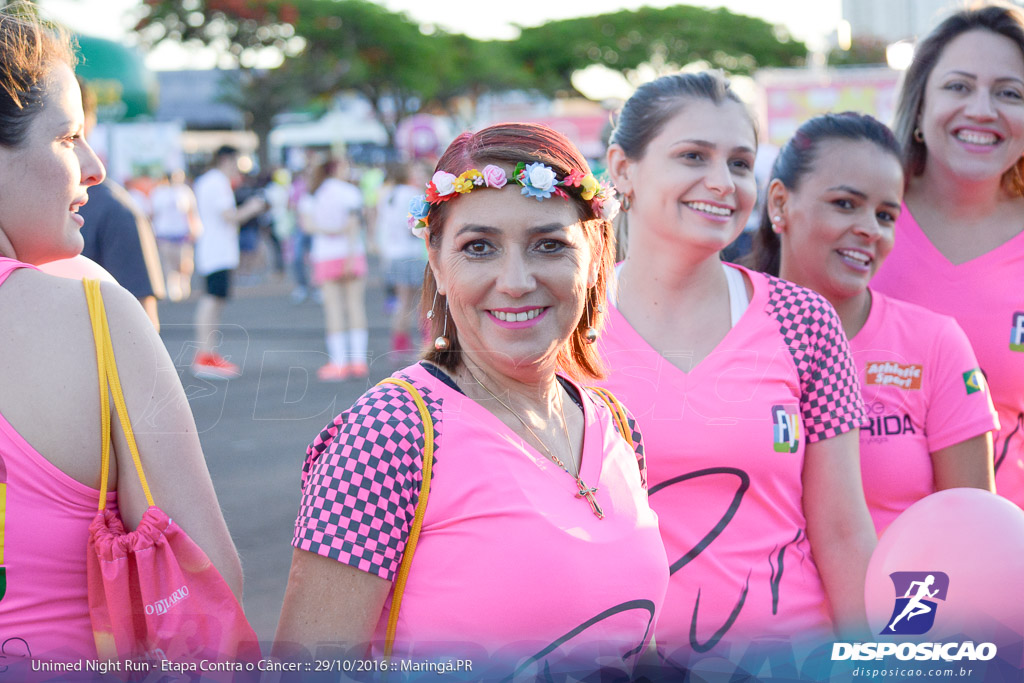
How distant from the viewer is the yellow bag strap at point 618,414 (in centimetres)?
203

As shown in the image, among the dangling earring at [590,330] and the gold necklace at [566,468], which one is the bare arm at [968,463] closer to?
the dangling earring at [590,330]

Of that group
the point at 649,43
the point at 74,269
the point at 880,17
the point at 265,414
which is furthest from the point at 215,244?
the point at 880,17

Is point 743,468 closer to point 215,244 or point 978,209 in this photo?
point 978,209

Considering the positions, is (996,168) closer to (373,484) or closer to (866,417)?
(866,417)

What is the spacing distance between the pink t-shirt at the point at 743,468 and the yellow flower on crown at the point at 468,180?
2.37 ft

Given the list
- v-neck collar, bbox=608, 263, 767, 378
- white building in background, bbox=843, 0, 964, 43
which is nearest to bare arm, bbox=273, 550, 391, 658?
v-neck collar, bbox=608, 263, 767, 378

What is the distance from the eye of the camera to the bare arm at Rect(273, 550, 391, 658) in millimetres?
1535

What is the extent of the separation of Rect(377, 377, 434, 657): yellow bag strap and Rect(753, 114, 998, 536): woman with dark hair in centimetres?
126

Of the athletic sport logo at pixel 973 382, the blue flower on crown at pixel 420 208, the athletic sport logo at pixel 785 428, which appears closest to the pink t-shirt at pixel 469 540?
the blue flower on crown at pixel 420 208

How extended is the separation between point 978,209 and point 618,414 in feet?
5.05

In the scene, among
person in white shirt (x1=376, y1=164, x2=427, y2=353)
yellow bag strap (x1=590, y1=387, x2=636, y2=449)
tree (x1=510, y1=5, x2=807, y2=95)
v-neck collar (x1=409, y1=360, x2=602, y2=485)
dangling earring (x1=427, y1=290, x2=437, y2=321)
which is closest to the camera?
v-neck collar (x1=409, y1=360, x2=602, y2=485)

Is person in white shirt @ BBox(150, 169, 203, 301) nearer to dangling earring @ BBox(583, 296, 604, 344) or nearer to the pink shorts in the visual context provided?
the pink shorts

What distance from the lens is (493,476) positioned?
5.37 feet

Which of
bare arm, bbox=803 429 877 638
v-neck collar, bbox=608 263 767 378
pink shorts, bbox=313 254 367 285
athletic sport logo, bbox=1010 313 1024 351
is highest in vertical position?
v-neck collar, bbox=608 263 767 378
